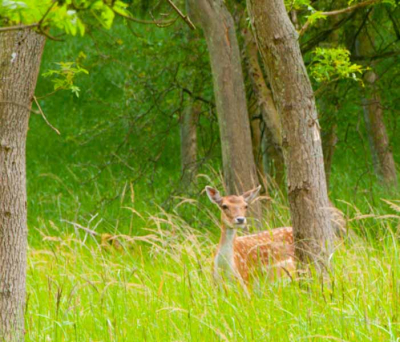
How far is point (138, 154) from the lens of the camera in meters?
11.6

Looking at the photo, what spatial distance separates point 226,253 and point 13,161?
9.75 ft

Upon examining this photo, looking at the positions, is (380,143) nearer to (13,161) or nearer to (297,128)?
(297,128)

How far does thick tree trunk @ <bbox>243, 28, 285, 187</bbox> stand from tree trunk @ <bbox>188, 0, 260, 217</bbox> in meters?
0.45

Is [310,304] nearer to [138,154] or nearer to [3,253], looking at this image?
[3,253]

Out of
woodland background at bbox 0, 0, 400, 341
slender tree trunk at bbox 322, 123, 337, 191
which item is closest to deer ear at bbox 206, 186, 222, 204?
woodland background at bbox 0, 0, 400, 341

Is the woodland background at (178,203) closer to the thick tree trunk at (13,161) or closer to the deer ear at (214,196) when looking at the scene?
the thick tree trunk at (13,161)

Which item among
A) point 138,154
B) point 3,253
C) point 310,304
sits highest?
point 138,154

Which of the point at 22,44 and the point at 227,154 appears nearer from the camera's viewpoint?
the point at 22,44

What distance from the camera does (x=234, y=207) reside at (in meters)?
7.86

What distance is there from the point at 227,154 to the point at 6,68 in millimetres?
4813

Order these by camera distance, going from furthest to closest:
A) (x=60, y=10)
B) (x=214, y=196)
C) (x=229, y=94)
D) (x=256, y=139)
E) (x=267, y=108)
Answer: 1. (x=256, y=139)
2. (x=267, y=108)
3. (x=229, y=94)
4. (x=214, y=196)
5. (x=60, y=10)

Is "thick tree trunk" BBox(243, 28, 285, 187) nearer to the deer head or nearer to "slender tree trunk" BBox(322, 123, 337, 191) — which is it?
"slender tree trunk" BBox(322, 123, 337, 191)

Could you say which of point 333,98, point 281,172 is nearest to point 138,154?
point 281,172

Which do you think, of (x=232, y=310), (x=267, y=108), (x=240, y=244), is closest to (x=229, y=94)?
(x=267, y=108)
